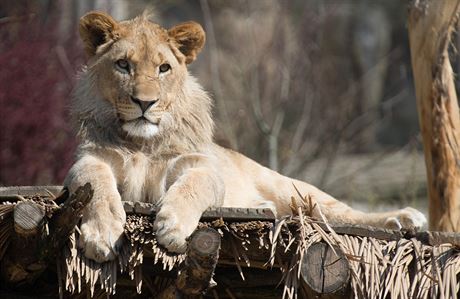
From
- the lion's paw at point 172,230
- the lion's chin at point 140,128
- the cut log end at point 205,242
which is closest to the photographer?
the cut log end at point 205,242

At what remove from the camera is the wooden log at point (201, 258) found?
16.5 feet

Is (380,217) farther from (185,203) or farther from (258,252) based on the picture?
(185,203)

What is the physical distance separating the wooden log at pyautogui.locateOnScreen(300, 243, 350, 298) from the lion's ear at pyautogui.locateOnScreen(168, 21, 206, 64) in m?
1.69

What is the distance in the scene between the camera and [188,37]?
21.4 ft

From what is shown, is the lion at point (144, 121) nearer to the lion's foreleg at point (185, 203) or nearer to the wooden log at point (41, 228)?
the lion's foreleg at point (185, 203)

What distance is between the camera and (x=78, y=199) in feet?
16.9

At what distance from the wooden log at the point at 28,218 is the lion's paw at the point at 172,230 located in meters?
0.53

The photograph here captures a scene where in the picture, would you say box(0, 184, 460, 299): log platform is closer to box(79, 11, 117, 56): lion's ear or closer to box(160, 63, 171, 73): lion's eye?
box(160, 63, 171, 73): lion's eye

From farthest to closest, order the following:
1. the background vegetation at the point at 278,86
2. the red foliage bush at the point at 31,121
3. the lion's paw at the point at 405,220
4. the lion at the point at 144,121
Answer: the background vegetation at the point at 278,86
the red foliage bush at the point at 31,121
the lion's paw at the point at 405,220
the lion at the point at 144,121

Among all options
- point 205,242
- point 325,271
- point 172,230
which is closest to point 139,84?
point 172,230

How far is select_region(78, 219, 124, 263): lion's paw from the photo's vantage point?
5.34 m

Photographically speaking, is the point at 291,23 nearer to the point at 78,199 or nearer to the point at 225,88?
the point at 225,88

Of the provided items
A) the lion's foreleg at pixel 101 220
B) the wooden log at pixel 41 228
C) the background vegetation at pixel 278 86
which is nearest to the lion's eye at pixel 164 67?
the lion's foreleg at pixel 101 220

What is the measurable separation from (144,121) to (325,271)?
4.47ft
